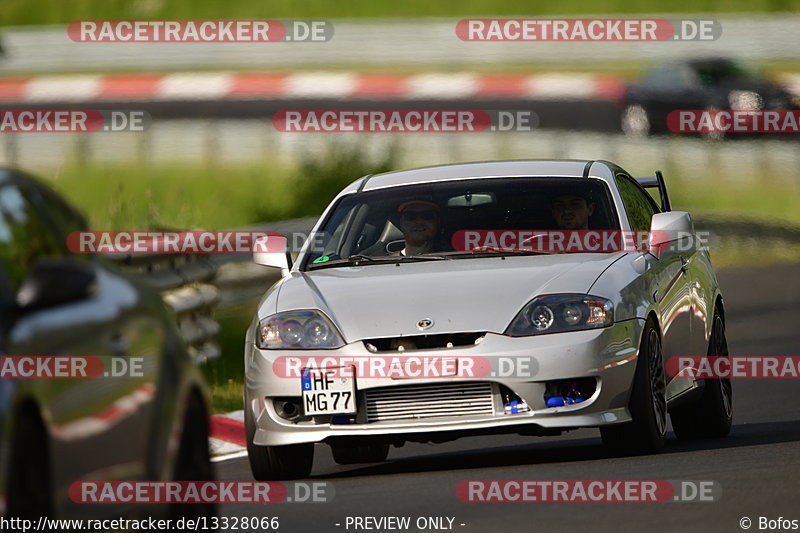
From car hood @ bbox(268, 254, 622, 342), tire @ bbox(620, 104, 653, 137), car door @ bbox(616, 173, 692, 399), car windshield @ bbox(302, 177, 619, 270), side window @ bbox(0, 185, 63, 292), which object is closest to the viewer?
side window @ bbox(0, 185, 63, 292)

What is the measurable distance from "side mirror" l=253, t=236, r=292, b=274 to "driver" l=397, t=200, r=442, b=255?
2.08 ft

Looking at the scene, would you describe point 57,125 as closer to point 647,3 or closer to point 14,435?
point 647,3

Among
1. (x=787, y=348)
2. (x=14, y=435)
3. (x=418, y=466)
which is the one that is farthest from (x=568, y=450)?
(x=787, y=348)

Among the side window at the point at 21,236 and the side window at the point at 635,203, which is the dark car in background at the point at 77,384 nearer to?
the side window at the point at 21,236

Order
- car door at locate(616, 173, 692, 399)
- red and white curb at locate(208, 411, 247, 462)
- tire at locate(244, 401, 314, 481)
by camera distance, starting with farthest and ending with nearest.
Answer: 1. red and white curb at locate(208, 411, 247, 462)
2. car door at locate(616, 173, 692, 399)
3. tire at locate(244, 401, 314, 481)

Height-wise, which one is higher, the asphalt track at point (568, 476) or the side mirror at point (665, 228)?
the side mirror at point (665, 228)

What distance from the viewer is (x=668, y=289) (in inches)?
412

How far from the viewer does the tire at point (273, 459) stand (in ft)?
31.7

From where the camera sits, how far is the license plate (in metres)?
9.31

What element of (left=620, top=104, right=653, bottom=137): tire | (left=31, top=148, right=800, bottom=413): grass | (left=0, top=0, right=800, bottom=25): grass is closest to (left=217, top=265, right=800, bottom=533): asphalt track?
(left=31, top=148, right=800, bottom=413): grass

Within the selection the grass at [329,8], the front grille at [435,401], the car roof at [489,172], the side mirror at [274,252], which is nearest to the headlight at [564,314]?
the front grille at [435,401]

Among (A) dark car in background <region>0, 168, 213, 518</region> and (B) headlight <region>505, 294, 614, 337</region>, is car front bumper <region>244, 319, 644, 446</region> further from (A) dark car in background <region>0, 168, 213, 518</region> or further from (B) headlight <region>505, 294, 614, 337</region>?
(A) dark car in background <region>0, 168, 213, 518</region>

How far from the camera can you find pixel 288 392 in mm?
9477

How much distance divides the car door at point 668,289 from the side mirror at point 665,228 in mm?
69
